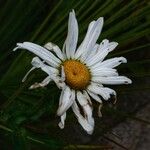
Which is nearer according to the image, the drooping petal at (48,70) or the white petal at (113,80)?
the drooping petal at (48,70)

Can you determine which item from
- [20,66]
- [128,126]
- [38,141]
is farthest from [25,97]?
[128,126]

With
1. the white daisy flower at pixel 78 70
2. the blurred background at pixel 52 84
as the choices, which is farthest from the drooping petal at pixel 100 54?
the blurred background at pixel 52 84

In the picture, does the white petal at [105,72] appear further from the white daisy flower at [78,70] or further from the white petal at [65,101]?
the white petal at [65,101]

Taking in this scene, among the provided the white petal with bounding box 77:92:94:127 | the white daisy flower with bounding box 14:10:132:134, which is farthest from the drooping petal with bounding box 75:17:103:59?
the white petal with bounding box 77:92:94:127

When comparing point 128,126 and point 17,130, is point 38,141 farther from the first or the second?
point 128,126

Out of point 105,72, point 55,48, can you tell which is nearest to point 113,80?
point 105,72
